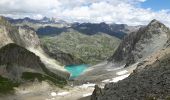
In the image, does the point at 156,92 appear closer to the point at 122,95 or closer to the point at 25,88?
the point at 122,95

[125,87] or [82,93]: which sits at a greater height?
[125,87]

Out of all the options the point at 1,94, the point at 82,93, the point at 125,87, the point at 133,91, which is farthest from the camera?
the point at 82,93

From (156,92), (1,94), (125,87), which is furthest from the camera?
(1,94)

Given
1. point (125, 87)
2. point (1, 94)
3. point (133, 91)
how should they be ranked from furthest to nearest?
point (1, 94), point (125, 87), point (133, 91)

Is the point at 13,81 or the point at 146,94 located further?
the point at 13,81

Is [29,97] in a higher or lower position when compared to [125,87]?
lower

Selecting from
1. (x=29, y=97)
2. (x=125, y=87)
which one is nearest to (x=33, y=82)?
(x=29, y=97)

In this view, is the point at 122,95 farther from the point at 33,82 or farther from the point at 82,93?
the point at 33,82

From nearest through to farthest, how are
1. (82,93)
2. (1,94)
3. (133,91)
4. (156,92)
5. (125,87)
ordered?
(156,92) → (133,91) → (125,87) → (1,94) → (82,93)

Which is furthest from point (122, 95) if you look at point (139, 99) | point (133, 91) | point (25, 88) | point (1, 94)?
point (25, 88)
